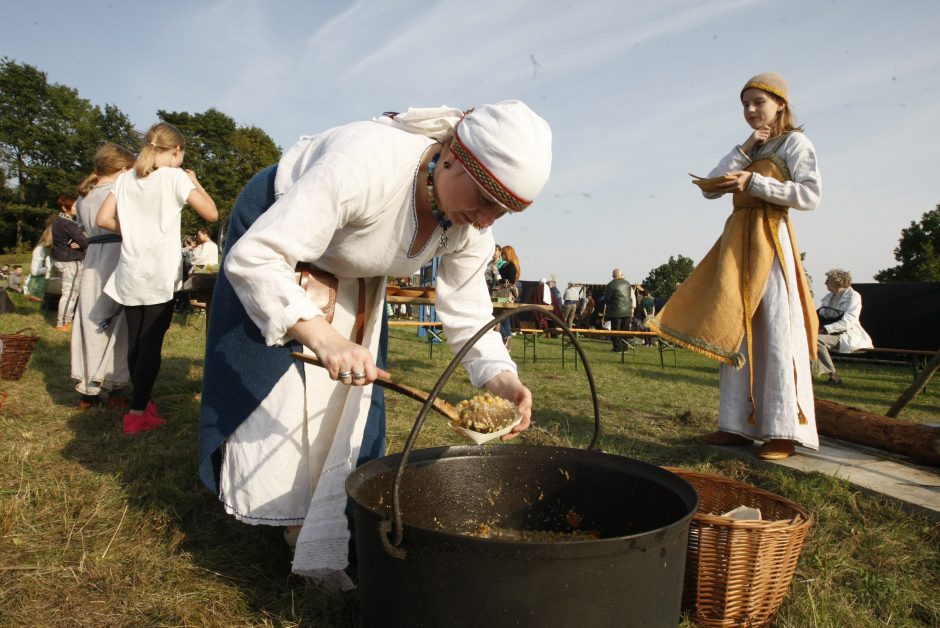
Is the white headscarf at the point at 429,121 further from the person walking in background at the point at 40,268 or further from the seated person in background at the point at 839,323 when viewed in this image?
the person walking in background at the point at 40,268

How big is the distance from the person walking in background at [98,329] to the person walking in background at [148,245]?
0.89 feet

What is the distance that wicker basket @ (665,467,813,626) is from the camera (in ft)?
6.77

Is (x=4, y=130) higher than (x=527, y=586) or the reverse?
higher

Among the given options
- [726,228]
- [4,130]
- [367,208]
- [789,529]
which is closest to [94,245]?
[367,208]

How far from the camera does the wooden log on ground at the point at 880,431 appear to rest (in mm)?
3596

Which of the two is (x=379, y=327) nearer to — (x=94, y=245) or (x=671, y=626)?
(x=671, y=626)

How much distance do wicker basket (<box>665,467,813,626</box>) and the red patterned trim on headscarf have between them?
1203 millimetres

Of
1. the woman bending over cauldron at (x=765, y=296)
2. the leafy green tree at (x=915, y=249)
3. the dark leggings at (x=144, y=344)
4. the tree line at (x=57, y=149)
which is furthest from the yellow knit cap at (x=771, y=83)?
the tree line at (x=57, y=149)

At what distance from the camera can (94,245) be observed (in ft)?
14.8

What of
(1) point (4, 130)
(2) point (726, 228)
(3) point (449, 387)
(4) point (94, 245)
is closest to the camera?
(2) point (726, 228)

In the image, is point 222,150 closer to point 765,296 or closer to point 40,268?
point 40,268

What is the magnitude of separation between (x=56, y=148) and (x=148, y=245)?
4861 cm

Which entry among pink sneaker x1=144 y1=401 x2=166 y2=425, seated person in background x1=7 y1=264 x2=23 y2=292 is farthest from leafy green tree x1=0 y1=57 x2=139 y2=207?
pink sneaker x1=144 y1=401 x2=166 y2=425

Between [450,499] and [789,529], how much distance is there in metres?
1.13
